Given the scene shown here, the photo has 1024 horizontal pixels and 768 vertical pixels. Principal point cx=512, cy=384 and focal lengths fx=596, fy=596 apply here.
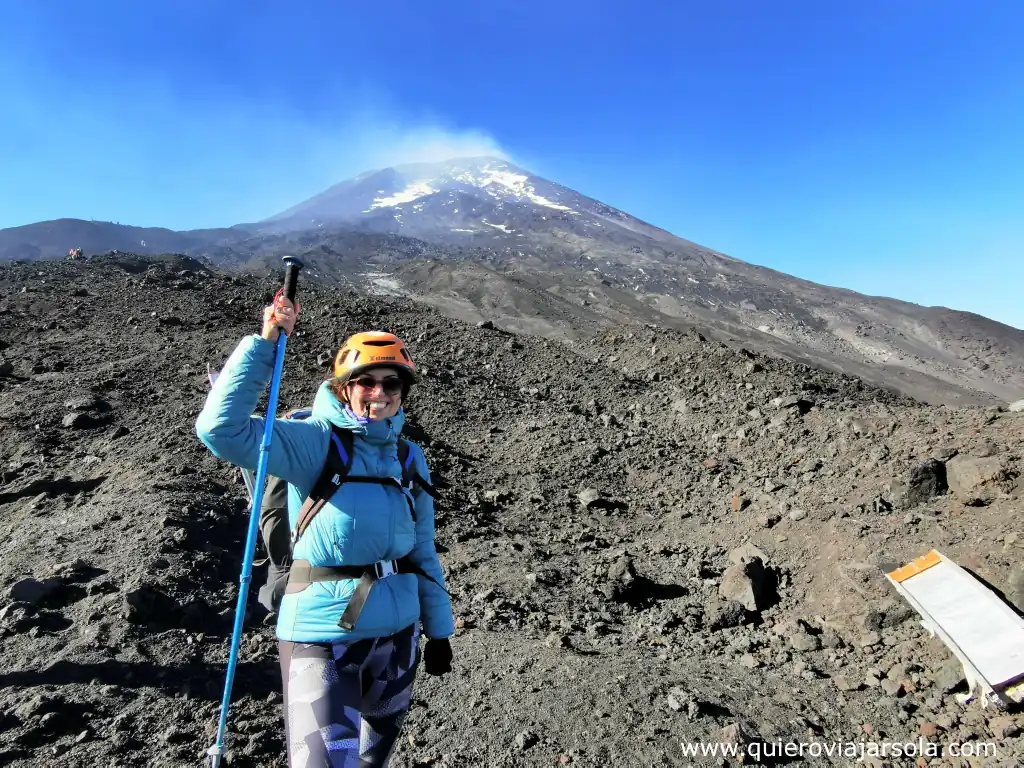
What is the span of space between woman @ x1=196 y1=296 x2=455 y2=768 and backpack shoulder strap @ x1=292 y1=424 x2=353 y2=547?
0.01 metres

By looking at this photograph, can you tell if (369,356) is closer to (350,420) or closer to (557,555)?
(350,420)

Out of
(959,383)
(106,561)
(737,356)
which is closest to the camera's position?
(106,561)

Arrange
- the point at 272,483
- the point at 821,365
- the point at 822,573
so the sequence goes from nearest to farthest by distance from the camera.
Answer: the point at 272,483, the point at 822,573, the point at 821,365

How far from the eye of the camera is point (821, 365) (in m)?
24.4

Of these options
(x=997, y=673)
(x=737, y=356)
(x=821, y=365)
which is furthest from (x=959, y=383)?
(x=997, y=673)

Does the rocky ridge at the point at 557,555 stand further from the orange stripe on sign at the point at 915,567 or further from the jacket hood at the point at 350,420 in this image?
the jacket hood at the point at 350,420

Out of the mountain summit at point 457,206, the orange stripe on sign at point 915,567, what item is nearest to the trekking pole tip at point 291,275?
the orange stripe on sign at point 915,567

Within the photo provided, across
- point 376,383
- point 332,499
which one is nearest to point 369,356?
point 376,383

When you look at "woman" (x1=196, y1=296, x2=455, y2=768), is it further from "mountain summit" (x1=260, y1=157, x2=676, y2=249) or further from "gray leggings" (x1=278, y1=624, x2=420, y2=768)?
"mountain summit" (x1=260, y1=157, x2=676, y2=249)

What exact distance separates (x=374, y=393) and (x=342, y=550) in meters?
0.51

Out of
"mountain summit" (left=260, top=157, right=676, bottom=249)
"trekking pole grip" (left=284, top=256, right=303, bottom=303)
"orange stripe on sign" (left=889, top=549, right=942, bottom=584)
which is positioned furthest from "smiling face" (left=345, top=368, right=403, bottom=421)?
"mountain summit" (left=260, top=157, right=676, bottom=249)

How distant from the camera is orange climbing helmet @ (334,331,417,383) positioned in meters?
1.98

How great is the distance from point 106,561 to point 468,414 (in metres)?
5.63

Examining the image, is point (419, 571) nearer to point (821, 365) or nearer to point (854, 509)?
point (854, 509)
